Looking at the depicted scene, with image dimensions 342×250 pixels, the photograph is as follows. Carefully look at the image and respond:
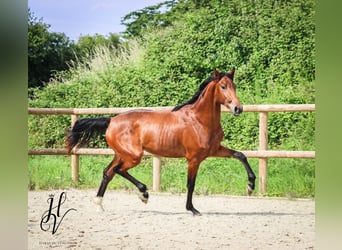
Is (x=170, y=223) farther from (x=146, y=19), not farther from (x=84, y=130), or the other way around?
(x=146, y=19)

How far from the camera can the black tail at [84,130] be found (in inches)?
165

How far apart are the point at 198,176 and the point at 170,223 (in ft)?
1.35

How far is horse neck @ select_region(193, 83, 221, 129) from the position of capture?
160 inches

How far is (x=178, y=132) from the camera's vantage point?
13.4 ft

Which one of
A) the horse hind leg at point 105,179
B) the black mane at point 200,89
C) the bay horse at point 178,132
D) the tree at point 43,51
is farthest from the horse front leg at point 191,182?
the tree at point 43,51

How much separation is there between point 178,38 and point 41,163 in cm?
147

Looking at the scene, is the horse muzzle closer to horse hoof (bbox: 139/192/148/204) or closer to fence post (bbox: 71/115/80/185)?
horse hoof (bbox: 139/192/148/204)

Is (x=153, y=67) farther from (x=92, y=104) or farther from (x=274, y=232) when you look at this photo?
(x=274, y=232)

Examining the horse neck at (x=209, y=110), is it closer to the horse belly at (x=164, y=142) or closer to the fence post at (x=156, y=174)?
the horse belly at (x=164, y=142)

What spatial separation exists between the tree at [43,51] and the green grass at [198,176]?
25.7 inches

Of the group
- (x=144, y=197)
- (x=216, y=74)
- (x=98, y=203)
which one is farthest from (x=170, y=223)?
(x=216, y=74)

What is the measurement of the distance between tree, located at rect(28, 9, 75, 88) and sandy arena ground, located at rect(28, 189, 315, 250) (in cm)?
93

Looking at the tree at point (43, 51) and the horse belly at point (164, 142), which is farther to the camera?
the tree at point (43, 51)
